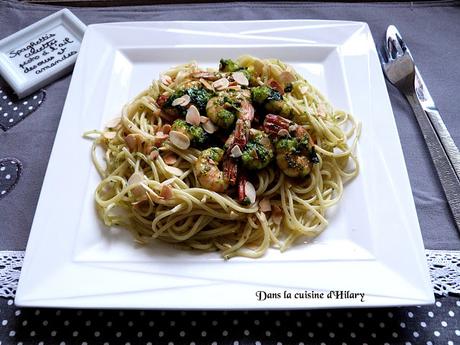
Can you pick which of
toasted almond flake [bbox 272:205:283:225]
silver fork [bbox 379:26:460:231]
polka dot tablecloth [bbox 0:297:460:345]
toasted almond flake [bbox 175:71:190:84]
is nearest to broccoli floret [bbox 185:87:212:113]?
toasted almond flake [bbox 175:71:190:84]

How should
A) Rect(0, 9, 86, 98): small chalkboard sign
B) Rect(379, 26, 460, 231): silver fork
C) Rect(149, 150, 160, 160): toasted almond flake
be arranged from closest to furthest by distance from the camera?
Rect(149, 150, 160, 160): toasted almond flake < Rect(379, 26, 460, 231): silver fork < Rect(0, 9, 86, 98): small chalkboard sign

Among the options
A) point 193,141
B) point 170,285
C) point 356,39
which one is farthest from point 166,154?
point 356,39

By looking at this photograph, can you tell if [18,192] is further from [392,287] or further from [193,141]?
[392,287]

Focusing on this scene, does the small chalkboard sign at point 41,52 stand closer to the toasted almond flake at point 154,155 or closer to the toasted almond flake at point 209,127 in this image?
the toasted almond flake at point 154,155

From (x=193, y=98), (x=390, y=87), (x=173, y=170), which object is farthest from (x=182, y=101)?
(x=390, y=87)

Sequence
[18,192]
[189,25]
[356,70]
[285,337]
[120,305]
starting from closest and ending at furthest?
[120,305], [285,337], [18,192], [356,70], [189,25]

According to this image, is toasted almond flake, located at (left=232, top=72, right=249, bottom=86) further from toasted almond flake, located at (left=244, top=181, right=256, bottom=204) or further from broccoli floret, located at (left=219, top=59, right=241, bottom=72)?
toasted almond flake, located at (left=244, top=181, right=256, bottom=204)

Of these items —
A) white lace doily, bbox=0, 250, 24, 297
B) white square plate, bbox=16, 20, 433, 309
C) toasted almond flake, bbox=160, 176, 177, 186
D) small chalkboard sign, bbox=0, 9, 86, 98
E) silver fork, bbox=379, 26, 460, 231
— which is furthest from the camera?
small chalkboard sign, bbox=0, 9, 86, 98
